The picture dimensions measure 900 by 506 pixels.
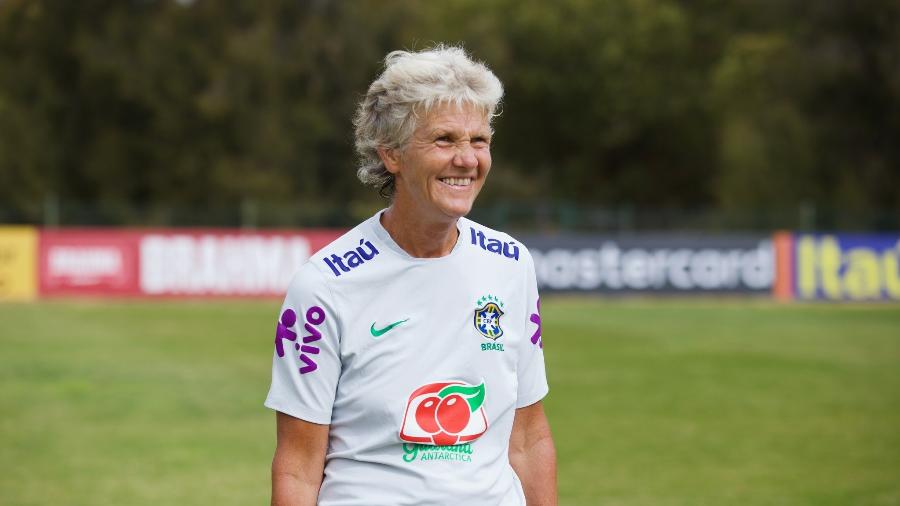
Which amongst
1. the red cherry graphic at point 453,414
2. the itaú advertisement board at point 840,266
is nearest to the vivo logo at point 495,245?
the red cherry graphic at point 453,414

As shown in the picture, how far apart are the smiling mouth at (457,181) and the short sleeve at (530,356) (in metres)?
0.40

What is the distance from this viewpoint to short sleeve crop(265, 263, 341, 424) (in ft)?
11.4

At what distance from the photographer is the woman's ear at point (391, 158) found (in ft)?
11.8

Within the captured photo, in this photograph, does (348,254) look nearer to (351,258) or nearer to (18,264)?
(351,258)

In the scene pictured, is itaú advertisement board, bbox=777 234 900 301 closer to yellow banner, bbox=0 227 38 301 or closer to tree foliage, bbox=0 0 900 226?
yellow banner, bbox=0 227 38 301

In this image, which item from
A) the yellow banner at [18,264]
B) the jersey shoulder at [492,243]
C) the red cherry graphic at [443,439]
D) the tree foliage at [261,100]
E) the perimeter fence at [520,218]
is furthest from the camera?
the tree foliage at [261,100]

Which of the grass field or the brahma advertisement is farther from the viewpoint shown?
the brahma advertisement

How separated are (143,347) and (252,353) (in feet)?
6.92

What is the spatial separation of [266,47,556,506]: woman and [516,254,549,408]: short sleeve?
12 centimetres

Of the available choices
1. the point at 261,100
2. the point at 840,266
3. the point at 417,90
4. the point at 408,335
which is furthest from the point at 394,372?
the point at 261,100

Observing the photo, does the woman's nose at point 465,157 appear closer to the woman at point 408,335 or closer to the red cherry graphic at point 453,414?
the woman at point 408,335

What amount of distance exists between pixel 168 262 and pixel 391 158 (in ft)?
91.9

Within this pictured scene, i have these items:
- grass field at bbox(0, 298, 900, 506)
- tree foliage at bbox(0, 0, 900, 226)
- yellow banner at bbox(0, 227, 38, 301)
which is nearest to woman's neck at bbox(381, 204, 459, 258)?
grass field at bbox(0, 298, 900, 506)

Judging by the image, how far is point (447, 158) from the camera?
350 cm
